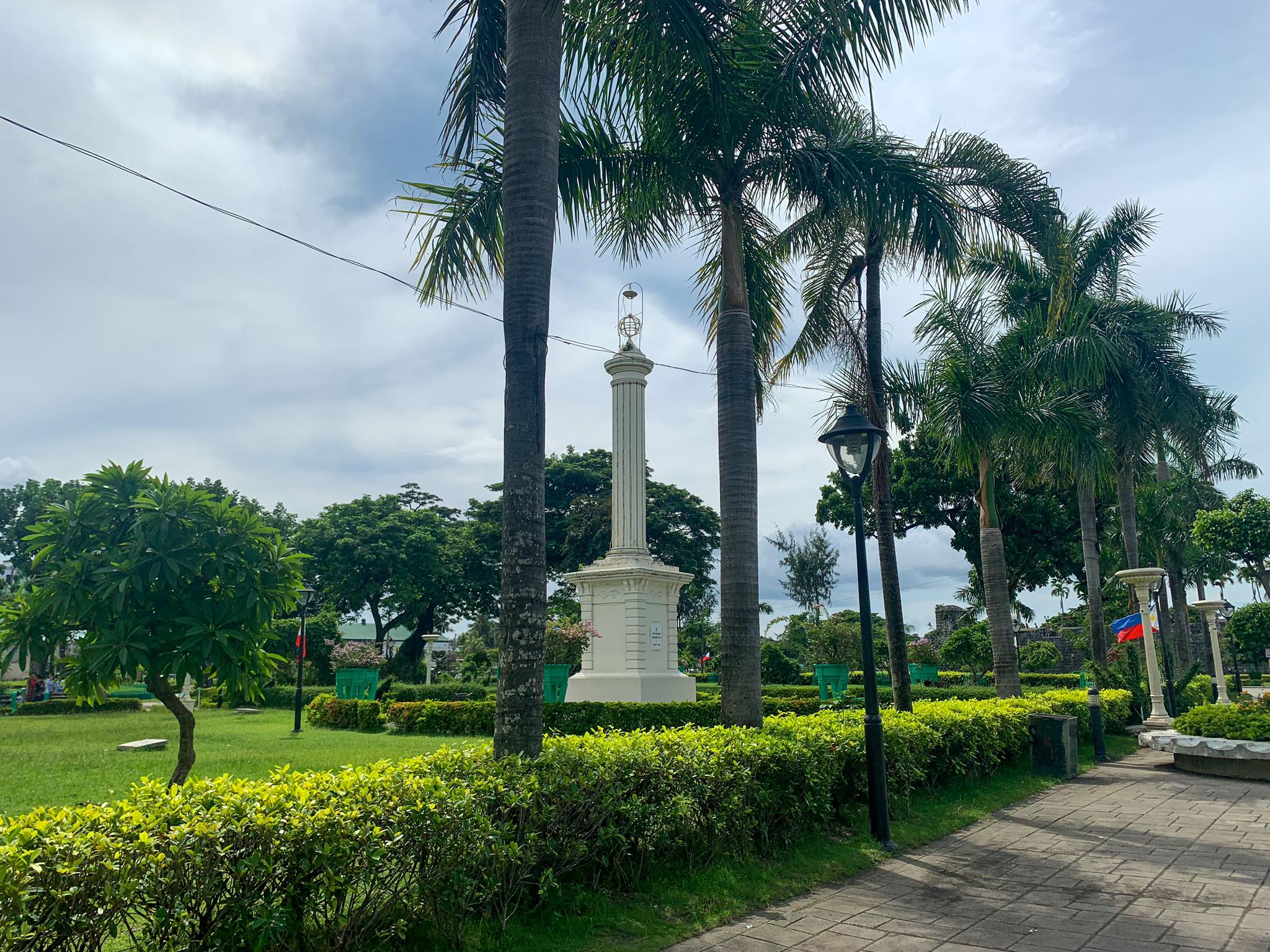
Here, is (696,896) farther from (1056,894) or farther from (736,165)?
(736,165)

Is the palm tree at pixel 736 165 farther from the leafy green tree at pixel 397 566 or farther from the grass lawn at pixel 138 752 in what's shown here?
the leafy green tree at pixel 397 566

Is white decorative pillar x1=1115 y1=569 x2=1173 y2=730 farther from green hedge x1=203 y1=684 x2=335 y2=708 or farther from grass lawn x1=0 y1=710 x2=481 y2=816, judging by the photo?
green hedge x1=203 y1=684 x2=335 y2=708

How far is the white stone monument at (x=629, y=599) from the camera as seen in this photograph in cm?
1911

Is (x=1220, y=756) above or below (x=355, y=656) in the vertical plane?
below

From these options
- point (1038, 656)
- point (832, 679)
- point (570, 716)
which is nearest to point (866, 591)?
point (570, 716)

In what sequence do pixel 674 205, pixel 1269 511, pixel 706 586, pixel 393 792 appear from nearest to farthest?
pixel 393 792 < pixel 674 205 < pixel 1269 511 < pixel 706 586

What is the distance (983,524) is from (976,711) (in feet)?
15.0

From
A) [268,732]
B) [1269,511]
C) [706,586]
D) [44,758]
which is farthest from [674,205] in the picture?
[706,586]

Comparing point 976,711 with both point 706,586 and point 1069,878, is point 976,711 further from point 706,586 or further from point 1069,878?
point 706,586

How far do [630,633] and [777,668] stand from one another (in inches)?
487

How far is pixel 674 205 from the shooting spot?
31.0 ft

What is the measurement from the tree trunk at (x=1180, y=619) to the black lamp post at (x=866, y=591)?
75.1 feet

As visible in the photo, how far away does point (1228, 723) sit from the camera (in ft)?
37.2

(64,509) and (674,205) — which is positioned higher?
(674,205)
